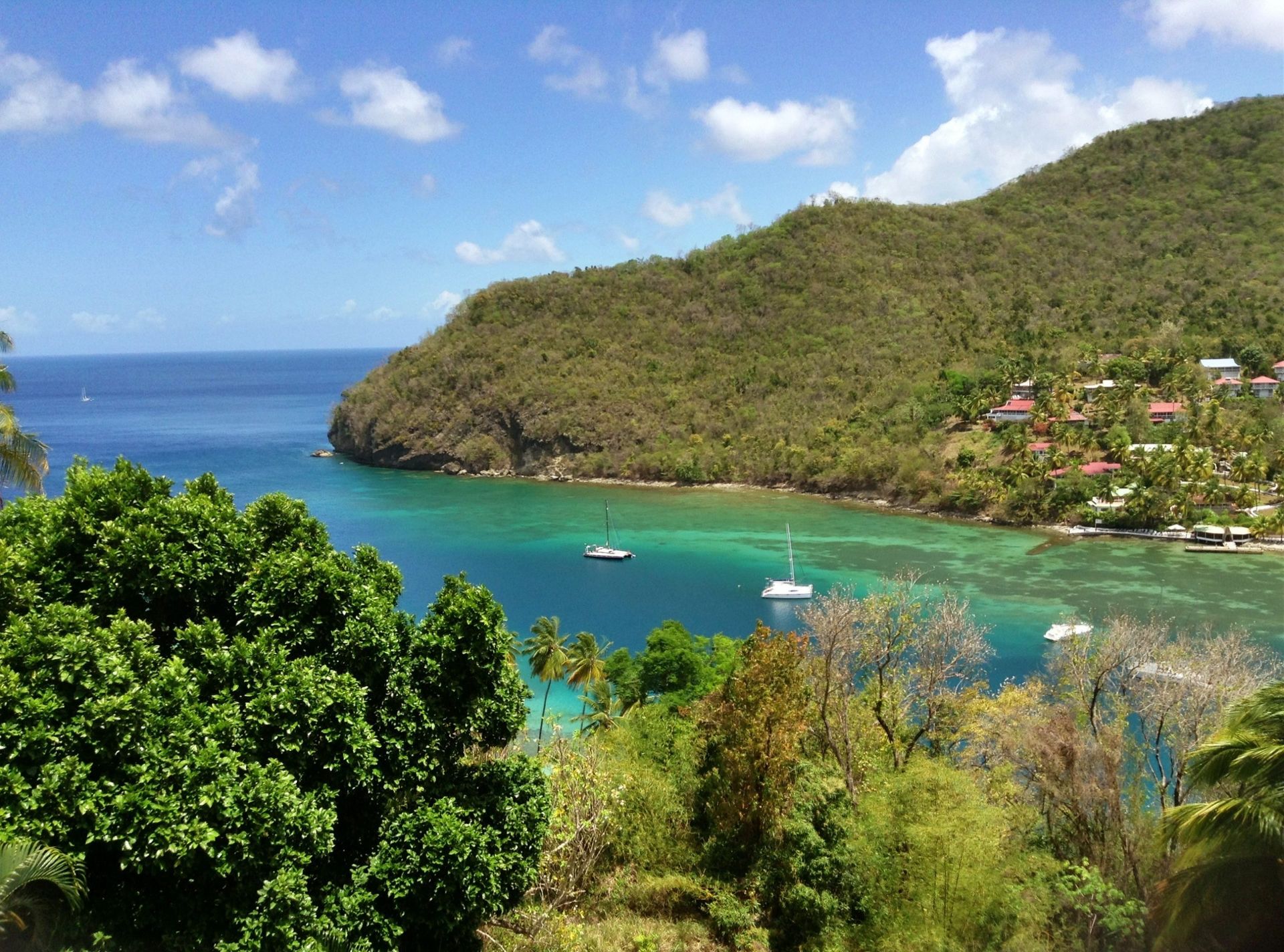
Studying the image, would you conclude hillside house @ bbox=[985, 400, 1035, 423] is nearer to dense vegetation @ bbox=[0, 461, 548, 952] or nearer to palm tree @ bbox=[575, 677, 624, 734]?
palm tree @ bbox=[575, 677, 624, 734]

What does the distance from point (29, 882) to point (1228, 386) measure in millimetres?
73940

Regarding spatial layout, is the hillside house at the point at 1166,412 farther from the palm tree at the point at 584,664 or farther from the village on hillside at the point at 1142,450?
the palm tree at the point at 584,664

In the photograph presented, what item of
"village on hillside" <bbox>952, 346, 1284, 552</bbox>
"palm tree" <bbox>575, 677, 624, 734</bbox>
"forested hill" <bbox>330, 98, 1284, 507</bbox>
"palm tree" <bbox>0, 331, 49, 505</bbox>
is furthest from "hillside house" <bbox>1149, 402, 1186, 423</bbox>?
"palm tree" <bbox>0, 331, 49, 505</bbox>

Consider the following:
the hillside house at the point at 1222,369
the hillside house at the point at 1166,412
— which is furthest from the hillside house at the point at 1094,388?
the hillside house at the point at 1222,369

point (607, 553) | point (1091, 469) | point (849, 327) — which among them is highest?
point (849, 327)

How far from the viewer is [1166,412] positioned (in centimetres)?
5822

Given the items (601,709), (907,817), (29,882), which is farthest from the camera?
(601,709)

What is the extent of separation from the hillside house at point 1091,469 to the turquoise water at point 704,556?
628cm

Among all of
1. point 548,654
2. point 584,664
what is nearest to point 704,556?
point 584,664

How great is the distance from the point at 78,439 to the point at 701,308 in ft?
247

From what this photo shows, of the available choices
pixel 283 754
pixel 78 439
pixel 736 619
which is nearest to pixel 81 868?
pixel 283 754

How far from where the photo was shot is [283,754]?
7.95 metres

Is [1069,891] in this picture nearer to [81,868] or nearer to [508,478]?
[81,868]

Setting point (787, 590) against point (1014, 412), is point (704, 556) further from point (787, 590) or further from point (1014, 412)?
point (1014, 412)
